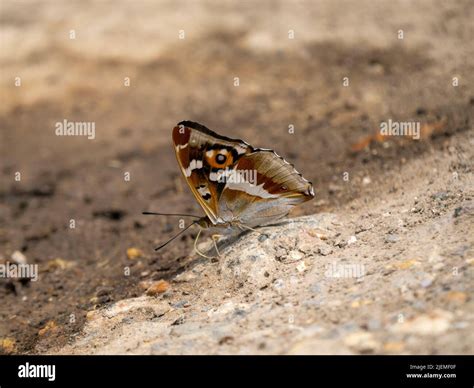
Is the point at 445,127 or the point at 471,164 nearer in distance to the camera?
the point at 471,164

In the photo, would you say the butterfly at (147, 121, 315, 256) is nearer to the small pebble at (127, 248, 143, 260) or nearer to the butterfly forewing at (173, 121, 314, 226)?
the butterfly forewing at (173, 121, 314, 226)

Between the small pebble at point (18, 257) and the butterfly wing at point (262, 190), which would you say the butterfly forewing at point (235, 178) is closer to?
the butterfly wing at point (262, 190)

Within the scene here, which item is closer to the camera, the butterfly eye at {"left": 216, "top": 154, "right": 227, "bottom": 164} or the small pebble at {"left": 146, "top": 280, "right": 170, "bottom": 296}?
the butterfly eye at {"left": 216, "top": 154, "right": 227, "bottom": 164}

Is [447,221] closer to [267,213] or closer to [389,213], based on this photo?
[389,213]

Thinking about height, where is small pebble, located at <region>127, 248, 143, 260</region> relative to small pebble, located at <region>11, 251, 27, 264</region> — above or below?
above

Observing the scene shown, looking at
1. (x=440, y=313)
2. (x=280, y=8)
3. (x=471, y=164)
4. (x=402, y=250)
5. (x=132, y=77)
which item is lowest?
(x=440, y=313)

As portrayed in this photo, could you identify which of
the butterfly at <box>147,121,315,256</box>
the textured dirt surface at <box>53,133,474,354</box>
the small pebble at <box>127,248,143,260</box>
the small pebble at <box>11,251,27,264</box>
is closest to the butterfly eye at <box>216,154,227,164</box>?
the butterfly at <box>147,121,315,256</box>
